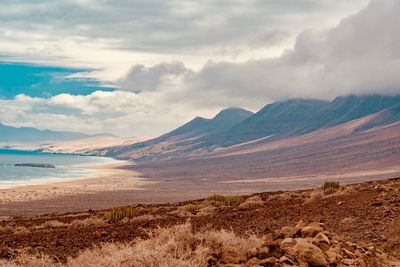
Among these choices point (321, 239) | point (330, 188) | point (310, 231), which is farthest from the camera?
point (330, 188)

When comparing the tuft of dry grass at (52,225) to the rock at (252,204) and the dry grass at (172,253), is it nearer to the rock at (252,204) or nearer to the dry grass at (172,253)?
the rock at (252,204)

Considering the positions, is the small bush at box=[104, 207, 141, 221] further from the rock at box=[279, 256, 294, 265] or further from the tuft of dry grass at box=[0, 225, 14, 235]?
the rock at box=[279, 256, 294, 265]

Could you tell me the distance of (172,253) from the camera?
371 inches

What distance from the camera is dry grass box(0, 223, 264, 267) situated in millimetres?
8320

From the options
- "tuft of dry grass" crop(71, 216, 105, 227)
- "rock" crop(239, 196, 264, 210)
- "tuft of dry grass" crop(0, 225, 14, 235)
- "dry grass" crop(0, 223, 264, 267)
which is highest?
"dry grass" crop(0, 223, 264, 267)

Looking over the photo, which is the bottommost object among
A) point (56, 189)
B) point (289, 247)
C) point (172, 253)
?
point (56, 189)

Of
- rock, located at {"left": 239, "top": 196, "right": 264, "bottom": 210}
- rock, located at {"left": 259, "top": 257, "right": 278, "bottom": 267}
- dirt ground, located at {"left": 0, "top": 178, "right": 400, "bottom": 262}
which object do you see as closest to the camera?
rock, located at {"left": 259, "top": 257, "right": 278, "bottom": 267}

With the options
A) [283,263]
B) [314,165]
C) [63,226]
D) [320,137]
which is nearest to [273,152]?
[320,137]

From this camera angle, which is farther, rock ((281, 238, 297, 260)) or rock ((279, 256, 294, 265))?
rock ((281, 238, 297, 260))

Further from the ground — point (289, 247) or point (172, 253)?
point (172, 253)

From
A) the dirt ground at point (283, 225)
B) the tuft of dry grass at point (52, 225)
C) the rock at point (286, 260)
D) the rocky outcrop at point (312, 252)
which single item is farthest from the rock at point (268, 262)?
the tuft of dry grass at point (52, 225)

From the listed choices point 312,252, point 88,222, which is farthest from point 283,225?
point 88,222

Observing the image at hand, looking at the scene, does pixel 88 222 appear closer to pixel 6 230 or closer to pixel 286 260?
pixel 6 230

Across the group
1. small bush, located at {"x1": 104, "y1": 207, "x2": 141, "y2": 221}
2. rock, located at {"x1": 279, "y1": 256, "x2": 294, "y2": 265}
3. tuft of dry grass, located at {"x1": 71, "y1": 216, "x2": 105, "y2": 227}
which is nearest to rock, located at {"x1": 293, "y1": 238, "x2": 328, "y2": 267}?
rock, located at {"x1": 279, "y1": 256, "x2": 294, "y2": 265}
